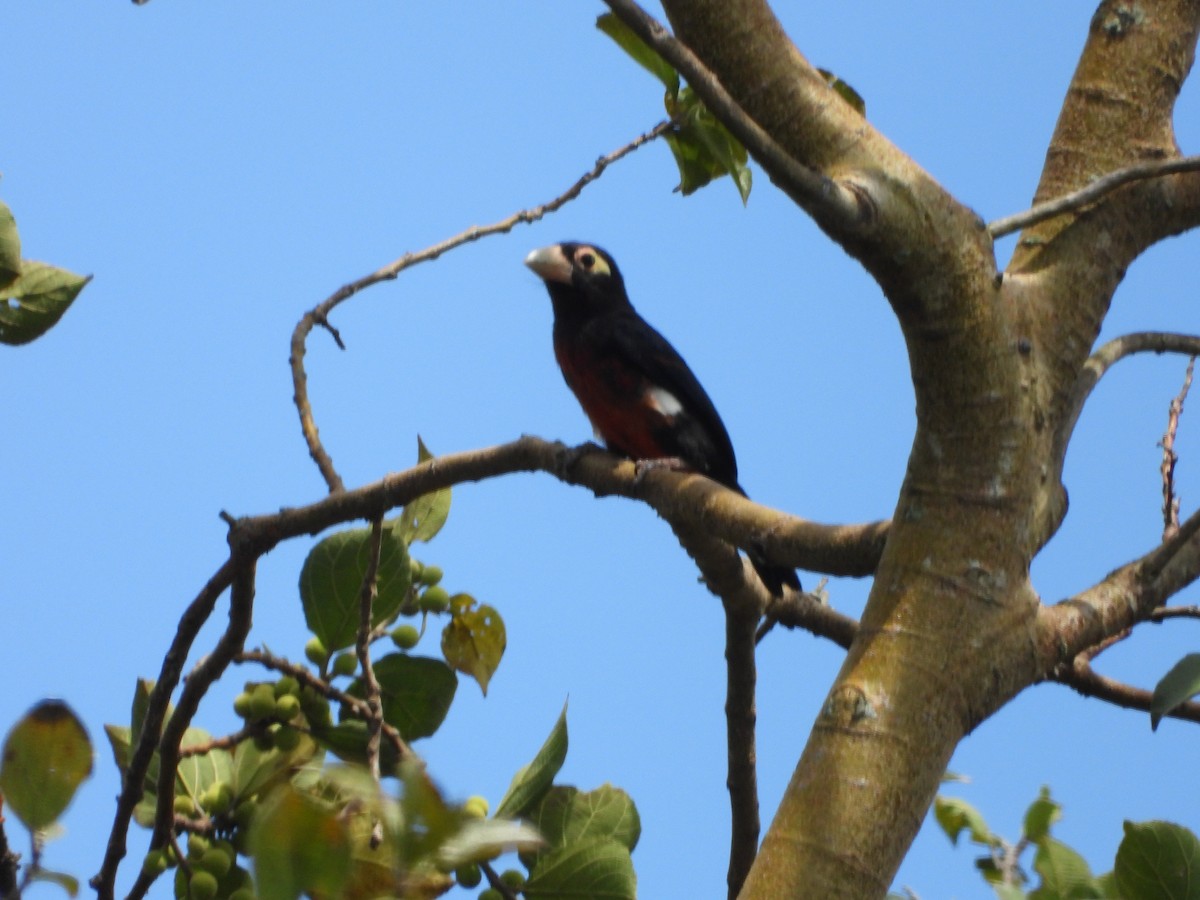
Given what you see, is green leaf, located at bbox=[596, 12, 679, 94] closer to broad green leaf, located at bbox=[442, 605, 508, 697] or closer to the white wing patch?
broad green leaf, located at bbox=[442, 605, 508, 697]

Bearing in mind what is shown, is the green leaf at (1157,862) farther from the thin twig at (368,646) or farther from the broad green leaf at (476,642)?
the broad green leaf at (476,642)

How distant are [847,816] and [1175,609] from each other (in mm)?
1204

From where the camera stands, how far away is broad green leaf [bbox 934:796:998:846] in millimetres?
3031

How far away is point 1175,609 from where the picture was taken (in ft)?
8.37

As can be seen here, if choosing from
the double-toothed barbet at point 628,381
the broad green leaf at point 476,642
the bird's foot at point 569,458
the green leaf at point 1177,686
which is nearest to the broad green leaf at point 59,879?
the green leaf at point 1177,686

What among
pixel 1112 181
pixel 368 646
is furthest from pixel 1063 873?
pixel 368 646

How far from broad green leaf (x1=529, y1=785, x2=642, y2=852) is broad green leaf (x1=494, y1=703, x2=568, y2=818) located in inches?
6.7

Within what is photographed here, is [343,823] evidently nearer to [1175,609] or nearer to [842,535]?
[842,535]

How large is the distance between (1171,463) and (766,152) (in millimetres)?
1360

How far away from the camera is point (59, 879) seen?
1010 mm

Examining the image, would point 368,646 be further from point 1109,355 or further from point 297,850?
point 297,850

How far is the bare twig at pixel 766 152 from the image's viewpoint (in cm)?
184

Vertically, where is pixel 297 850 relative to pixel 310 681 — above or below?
below

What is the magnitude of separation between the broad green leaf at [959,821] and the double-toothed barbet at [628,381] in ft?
6.45
